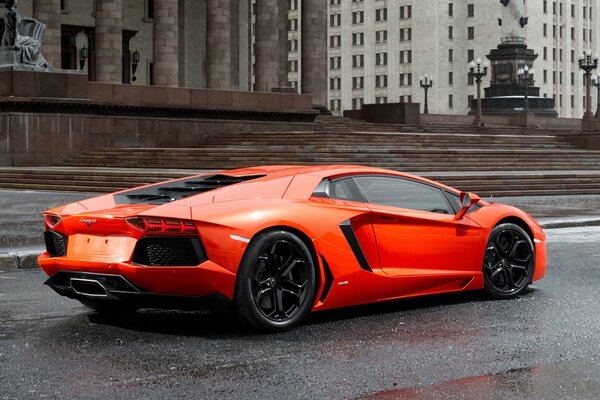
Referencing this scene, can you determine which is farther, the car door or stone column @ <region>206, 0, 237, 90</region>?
stone column @ <region>206, 0, 237, 90</region>

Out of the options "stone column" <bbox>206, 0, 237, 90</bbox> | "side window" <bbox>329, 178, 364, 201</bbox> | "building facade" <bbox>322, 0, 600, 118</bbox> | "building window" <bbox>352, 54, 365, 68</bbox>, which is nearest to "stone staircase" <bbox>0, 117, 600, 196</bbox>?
"stone column" <bbox>206, 0, 237, 90</bbox>

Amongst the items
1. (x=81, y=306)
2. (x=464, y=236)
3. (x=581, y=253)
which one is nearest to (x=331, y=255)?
(x=464, y=236)

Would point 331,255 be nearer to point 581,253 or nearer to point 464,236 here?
point 464,236

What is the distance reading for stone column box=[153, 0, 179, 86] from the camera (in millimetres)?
50812

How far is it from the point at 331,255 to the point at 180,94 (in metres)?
35.4

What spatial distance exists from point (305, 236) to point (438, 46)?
122m

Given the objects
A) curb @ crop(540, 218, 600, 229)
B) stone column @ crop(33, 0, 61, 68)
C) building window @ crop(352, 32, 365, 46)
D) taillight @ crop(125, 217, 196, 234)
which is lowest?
curb @ crop(540, 218, 600, 229)

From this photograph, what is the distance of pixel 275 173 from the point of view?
9.14 metres

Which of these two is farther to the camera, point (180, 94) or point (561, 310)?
point (180, 94)

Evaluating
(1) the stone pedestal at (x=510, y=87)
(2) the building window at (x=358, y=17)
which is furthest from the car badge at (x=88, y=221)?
(2) the building window at (x=358, y=17)

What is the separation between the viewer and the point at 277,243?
8.28 m

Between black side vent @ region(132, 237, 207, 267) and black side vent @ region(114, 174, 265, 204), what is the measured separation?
561 millimetres

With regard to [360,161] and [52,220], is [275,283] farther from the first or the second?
[360,161]

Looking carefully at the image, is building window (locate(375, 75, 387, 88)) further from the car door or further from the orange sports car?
the car door
